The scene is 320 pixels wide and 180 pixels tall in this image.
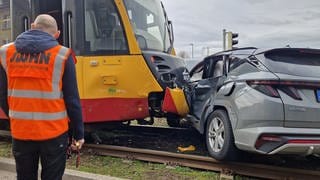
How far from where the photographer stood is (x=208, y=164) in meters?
6.46

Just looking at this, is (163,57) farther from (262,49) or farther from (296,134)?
(296,134)

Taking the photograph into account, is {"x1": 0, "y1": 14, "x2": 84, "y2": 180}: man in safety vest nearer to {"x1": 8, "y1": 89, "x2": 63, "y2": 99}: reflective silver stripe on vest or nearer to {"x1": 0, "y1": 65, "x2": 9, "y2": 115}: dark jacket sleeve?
{"x1": 8, "y1": 89, "x2": 63, "y2": 99}: reflective silver stripe on vest

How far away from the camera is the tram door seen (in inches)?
321

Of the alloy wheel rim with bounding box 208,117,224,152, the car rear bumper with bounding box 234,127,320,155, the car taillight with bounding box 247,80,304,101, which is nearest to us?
the car rear bumper with bounding box 234,127,320,155

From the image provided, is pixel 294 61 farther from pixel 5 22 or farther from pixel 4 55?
pixel 5 22

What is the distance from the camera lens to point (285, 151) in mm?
5309

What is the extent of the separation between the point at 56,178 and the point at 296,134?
3060mm

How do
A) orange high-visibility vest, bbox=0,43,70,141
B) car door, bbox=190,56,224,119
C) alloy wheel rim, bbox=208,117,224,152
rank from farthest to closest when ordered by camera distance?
car door, bbox=190,56,224,119 < alloy wheel rim, bbox=208,117,224,152 < orange high-visibility vest, bbox=0,43,70,141

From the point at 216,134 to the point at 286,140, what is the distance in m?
1.52

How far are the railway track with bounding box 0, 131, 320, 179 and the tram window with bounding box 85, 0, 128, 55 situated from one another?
1711mm

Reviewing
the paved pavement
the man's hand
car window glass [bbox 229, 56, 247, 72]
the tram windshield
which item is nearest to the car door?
car window glass [bbox 229, 56, 247, 72]

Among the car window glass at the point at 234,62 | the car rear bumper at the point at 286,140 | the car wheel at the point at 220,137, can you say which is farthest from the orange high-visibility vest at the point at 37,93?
the car window glass at the point at 234,62

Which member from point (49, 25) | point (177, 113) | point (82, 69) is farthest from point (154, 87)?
point (49, 25)

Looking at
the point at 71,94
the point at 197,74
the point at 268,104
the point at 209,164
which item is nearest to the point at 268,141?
the point at 268,104
